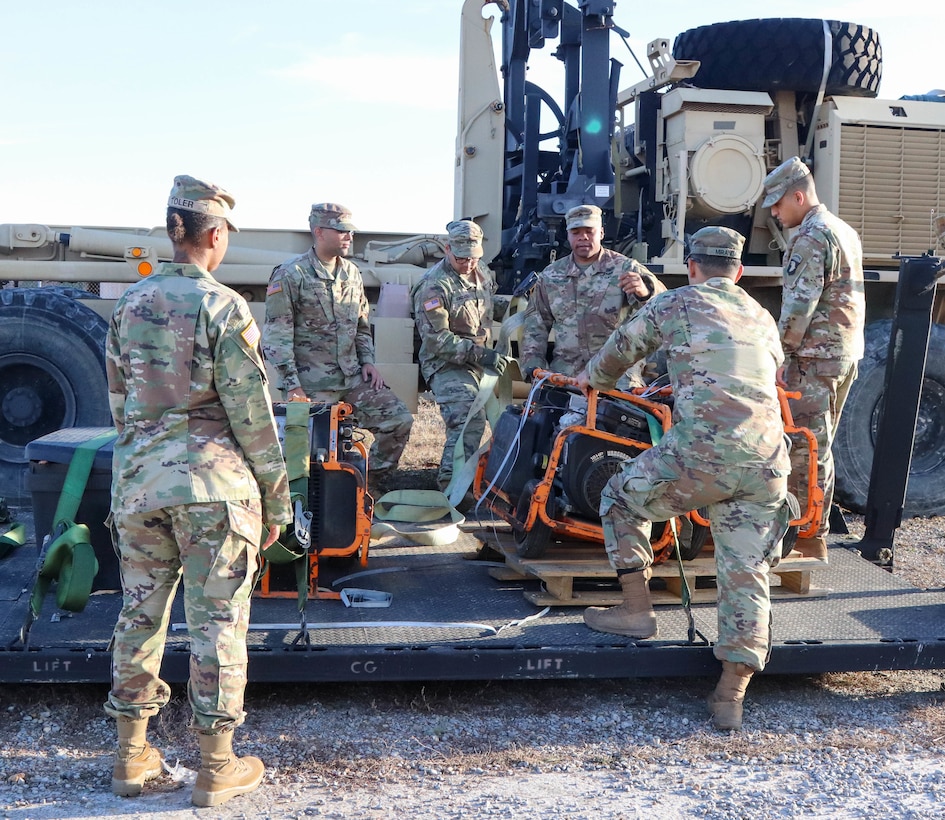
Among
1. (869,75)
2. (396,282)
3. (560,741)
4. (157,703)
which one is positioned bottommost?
(560,741)

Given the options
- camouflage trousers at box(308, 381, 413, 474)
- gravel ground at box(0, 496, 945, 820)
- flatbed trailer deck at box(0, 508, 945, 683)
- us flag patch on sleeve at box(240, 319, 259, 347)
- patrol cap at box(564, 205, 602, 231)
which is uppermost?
patrol cap at box(564, 205, 602, 231)

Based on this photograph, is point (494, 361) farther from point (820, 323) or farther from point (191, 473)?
point (191, 473)

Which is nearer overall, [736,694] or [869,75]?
[736,694]

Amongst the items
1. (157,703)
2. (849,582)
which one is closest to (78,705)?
(157,703)

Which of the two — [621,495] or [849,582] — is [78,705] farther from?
[849,582]

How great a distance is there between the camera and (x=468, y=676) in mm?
3820

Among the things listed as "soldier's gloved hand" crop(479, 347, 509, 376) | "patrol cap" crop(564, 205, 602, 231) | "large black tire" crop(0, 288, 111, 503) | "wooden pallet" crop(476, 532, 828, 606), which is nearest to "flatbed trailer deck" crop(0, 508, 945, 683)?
"wooden pallet" crop(476, 532, 828, 606)

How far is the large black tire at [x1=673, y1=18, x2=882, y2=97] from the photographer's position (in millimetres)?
6773

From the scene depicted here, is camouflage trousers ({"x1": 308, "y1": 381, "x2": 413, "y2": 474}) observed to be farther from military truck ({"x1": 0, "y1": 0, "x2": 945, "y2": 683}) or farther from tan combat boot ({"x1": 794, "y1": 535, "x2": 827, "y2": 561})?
tan combat boot ({"x1": 794, "y1": 535, "x2": 827, "y2": 561})

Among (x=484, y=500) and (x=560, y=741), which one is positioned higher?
(x=484, y=500)

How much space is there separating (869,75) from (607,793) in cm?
534

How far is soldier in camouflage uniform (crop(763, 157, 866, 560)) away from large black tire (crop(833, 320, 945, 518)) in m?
2.08

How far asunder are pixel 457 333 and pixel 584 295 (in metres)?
1.00

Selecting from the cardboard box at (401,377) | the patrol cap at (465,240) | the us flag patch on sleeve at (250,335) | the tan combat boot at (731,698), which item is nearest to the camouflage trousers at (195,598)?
the us flag patch on sleeve at (250,335)
